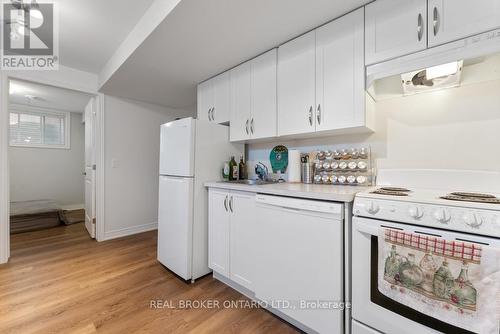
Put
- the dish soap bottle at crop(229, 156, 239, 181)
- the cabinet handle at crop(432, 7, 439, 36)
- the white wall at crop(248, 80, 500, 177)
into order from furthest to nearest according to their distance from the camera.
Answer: the dish soap bottle at crop(229, 156, 239, 181)
the white wall at crop(248, 80, 500, 177)
the cabinet handle at crop(432, 7, 439, 36)

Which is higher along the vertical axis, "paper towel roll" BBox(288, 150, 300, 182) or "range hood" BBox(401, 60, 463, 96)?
"range hood" BBox(401, 60, 463, 96)

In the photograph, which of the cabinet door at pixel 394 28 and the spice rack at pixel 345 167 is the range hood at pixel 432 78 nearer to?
the cabinet door at pixel 394 28

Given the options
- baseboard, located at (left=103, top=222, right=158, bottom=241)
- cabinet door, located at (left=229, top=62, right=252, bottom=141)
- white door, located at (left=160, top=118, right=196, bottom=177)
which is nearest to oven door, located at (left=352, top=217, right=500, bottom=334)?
cabinet door, located at (left=229, top=62, right=252, bottom=141)

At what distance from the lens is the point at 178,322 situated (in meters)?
1.49

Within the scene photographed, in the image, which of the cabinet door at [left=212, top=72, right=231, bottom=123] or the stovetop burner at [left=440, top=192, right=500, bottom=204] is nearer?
the stovetop burner at [left=440, top=192, right=500, bottom=204]

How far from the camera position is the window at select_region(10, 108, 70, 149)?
13.8ft

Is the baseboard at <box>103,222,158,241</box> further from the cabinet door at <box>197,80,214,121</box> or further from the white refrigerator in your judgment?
the cabinet door at <box>197,80,214,121</box>

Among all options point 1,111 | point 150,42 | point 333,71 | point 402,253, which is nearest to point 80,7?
point 150,42

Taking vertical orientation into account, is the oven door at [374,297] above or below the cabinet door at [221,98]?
below

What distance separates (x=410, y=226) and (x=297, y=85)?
1234mm

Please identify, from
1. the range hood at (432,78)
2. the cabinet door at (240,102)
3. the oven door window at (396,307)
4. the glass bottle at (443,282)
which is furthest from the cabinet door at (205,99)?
the glass bottle at (443,282)

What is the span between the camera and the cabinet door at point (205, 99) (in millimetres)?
2465

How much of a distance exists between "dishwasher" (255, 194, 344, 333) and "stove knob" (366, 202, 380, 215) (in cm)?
13

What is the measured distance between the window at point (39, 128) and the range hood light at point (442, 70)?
20.6 ft
